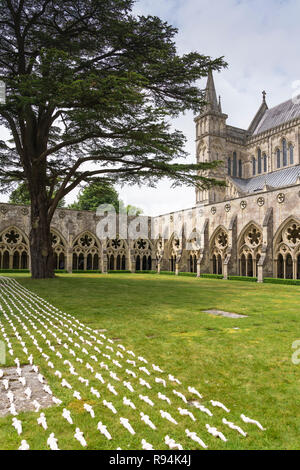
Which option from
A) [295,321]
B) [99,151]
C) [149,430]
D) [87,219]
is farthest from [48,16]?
[87,219]

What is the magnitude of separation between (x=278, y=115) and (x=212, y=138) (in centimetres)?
1049

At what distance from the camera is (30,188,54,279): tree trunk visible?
17234 millimetres

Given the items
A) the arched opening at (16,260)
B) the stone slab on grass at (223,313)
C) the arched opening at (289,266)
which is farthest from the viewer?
the arched opening at (16,260)

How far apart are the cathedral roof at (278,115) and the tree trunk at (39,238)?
118 ft

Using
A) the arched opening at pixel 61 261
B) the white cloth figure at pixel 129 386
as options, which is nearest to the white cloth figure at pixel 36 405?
the white cloth figure at pixel 129 386

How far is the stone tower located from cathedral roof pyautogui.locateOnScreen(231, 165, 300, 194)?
322 cm

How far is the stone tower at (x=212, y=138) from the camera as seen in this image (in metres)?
44.9

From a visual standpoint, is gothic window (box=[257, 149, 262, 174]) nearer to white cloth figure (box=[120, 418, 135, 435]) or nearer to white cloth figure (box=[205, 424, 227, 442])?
white cloth figure (box=[205, 424, 227, 442])

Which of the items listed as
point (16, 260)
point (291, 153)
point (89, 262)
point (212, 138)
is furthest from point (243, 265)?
point (212, 138)

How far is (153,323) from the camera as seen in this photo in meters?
6.36

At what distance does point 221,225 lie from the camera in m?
27.3

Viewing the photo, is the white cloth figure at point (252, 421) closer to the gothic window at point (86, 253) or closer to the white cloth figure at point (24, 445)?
the white cloth figure at point (24, 445)
